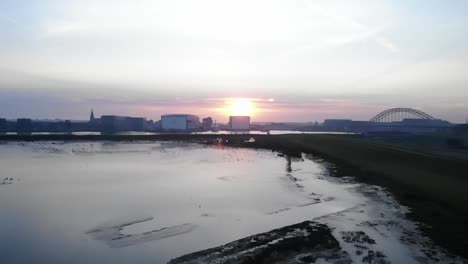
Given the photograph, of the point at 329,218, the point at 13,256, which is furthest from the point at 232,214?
the point at 13,256

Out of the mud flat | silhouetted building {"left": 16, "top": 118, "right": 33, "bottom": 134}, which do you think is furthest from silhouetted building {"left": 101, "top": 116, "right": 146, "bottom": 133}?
the mud flat

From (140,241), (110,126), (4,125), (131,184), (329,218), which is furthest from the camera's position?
(110,126)

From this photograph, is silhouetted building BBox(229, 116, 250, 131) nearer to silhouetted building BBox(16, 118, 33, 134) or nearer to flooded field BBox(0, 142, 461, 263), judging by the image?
silhouetted building BBox(16, 118, 33, 134)

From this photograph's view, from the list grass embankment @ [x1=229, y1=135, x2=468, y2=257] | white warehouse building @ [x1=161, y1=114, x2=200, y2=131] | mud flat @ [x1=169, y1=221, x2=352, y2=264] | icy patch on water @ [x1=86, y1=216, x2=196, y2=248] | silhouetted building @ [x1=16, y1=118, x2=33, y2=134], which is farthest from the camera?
white warehouse building @ [x1=161, y1=114, x2=200, y2=131]

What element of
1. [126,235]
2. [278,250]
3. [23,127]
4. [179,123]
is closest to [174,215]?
[126,235]

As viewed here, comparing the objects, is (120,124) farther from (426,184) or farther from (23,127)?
(426,184)

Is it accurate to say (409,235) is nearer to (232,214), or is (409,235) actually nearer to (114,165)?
(232,214)
